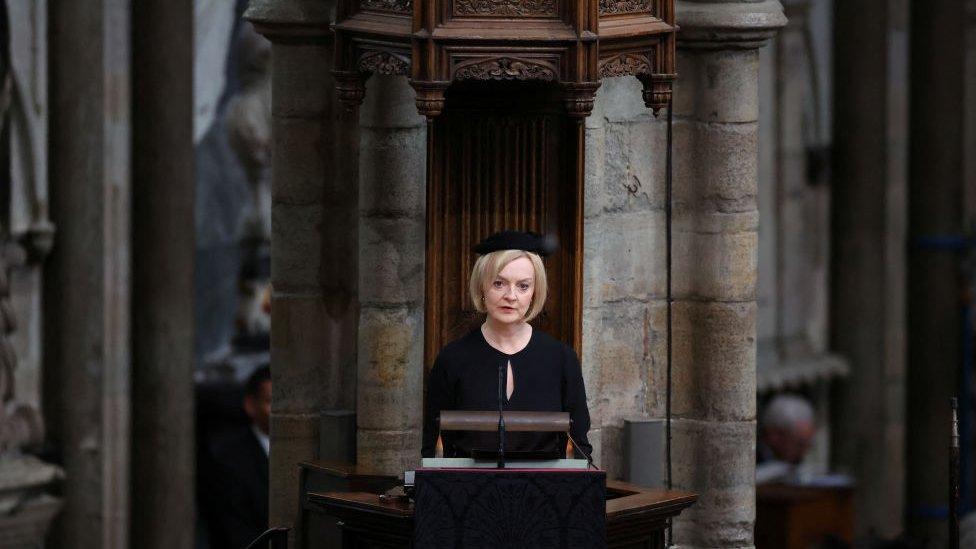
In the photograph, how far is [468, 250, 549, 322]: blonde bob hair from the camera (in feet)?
23.9

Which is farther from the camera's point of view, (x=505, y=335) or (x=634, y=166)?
(x=634, y=166)

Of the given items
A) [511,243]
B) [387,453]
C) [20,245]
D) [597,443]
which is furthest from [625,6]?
[20,245]

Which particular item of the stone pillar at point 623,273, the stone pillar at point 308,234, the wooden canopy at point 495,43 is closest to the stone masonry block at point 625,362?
the stone pillar at point 623,273

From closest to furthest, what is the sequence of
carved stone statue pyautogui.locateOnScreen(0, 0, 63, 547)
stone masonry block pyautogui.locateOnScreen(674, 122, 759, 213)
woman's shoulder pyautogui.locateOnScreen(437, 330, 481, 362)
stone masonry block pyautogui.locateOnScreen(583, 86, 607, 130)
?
1. woman's shoulder pyautogui.locateOnScreen(437, 330, 481, 362)
2. stone masonry block pyautogui.locateOnScreen(583, 86, 607, 130)
3. stone masonry block pyautogui.locateOnScreen(674, 122, 759, 213)
4. carved stone statue pyautogui.locateOnScreen(0, 0, 63, 547)

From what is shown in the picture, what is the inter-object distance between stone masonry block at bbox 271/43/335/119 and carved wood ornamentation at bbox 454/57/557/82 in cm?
100

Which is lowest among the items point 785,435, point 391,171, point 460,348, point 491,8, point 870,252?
point 785,435

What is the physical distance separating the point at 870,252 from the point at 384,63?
25.1 ft

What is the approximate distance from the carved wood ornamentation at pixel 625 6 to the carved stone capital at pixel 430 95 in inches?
21.7

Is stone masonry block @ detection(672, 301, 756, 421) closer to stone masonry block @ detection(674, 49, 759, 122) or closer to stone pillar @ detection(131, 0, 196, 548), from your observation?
stone masonry block @ detection(674, 49, 759, 122)

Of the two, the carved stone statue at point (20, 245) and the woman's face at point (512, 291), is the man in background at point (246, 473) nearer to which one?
the carved stone statue at point (20, 245)

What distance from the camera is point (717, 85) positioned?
8.27 meters

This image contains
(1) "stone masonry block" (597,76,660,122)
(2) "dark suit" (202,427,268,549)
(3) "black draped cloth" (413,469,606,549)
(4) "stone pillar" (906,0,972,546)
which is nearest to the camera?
(3) "black draped cloth" (413,469,606,549)

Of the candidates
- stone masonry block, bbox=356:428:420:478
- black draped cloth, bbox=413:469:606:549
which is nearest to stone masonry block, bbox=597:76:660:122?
stone masonry block, bbox=356:428:420:478

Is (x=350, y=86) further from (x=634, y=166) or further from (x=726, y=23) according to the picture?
(x=726, y=23)
